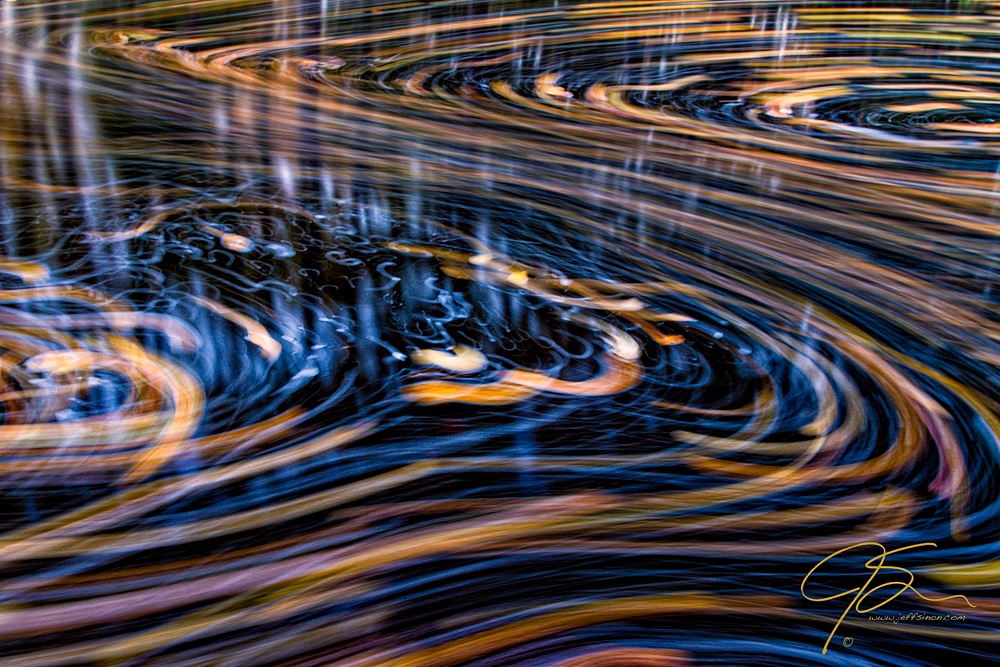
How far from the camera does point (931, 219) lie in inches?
22.7

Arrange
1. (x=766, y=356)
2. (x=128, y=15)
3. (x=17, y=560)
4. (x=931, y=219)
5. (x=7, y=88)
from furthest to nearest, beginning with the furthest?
(x=128, y=15) < (x=7, y=88) < (x=931, y=219) < (x=766, y=356) < (x=17, y=560)

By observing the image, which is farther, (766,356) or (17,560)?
(766,356)

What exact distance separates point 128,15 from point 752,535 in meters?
0.91

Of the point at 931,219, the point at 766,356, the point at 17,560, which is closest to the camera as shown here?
the point at 17,560

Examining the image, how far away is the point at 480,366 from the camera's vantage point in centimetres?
40

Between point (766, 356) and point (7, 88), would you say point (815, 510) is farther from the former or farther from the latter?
point (7, 88)

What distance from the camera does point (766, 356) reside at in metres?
0.41

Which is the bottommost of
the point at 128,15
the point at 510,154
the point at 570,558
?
the point at 570,558

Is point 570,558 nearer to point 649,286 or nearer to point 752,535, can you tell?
point 752,535

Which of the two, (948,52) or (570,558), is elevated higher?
(948,52)

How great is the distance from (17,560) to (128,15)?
824 mm

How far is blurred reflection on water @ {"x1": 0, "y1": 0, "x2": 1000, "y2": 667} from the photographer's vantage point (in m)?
0.28

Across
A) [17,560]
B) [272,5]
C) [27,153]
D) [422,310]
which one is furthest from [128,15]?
[17,560]

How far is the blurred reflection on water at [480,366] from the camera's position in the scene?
0.28 metres
